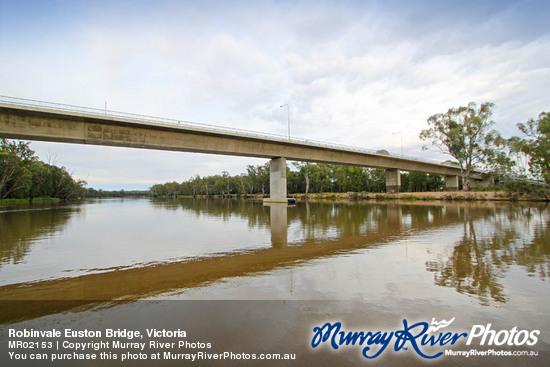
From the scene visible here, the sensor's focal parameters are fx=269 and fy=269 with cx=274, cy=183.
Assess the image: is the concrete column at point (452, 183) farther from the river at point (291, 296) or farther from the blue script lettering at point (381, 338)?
the blue script lettering at point (381, 338)

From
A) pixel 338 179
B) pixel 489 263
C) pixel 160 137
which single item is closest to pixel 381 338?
pixel 489 263

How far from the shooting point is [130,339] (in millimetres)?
3541

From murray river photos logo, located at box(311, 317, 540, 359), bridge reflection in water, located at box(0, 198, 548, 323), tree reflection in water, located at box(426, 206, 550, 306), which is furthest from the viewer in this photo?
tree reflection in water, located at box(426, 206, 550, 306)

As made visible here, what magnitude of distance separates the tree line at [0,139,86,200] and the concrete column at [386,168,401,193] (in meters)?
78.1

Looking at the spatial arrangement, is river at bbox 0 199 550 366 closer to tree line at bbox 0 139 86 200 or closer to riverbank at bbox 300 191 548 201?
riverbank at bbox 300 191 548 201

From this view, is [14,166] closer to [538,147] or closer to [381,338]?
[381,338]

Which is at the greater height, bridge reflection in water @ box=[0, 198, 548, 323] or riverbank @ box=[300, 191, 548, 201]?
riverbank @ box=[300, 191, 548, 201]

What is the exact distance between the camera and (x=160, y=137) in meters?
32.2

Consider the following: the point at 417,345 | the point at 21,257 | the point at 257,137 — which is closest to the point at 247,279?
the point at 417,345

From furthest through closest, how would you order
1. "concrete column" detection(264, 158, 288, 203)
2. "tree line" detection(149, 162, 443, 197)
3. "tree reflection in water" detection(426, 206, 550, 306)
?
"tree line" detection(149, 162, 443, 197), "concrete column" detection(264, 158, 288, 203), "tree reflection in water" detection(426, 206, 550, 306)

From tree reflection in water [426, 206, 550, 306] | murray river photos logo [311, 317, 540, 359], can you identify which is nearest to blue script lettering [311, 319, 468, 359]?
murray river photos logo [311, 317, 540, 359]

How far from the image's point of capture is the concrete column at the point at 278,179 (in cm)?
4444

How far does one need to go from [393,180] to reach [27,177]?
8186 cm

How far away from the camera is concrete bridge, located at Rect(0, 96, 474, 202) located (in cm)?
2494
